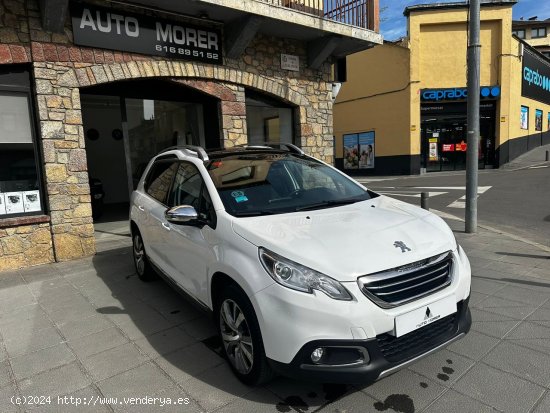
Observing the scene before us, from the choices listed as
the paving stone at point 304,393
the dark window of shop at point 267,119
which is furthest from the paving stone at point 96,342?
the dark window of shop at point 267,119

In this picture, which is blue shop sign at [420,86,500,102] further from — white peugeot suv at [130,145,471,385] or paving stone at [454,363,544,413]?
paving stone at [454,363,544,413]

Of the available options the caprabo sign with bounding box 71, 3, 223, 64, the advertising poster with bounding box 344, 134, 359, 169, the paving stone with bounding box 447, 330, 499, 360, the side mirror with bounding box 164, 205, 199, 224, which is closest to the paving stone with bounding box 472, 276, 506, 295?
the paving stone with bounding box 447, 330, 499, 360

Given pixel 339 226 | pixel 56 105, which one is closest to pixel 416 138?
pixel 56 105

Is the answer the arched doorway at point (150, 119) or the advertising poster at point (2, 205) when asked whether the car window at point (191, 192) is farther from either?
the arched doorway at point (150, 119)

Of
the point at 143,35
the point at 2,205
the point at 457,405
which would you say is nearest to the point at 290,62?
the point at 143,35

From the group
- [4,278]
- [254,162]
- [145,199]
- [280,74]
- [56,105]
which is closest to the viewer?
[254,162]

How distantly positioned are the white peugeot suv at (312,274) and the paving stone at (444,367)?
13.7 inches

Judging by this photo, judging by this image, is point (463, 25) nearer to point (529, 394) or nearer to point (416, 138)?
point (416, 138)

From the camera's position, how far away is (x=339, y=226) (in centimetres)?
279

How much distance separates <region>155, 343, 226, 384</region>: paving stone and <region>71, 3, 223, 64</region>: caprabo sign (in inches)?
200

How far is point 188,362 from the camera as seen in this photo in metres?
3.14

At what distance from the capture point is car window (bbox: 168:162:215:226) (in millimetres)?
3174

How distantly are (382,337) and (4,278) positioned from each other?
17.7ft

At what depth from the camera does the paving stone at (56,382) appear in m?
2.86
